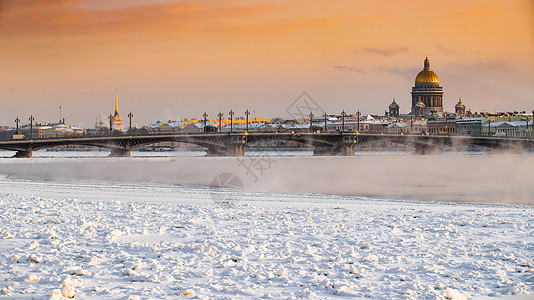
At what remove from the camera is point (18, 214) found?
8.90 meters

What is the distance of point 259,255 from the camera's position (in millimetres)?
6160

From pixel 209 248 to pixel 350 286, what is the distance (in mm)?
1823

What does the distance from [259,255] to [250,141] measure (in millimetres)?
53890

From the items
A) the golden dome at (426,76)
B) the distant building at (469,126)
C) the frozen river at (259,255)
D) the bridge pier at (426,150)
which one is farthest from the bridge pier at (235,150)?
the golden dome at (426,76)

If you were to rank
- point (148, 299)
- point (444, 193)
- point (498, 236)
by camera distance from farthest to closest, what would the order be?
point (444, 193), point (498, 236), point (148, 299)

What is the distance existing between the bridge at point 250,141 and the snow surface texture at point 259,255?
44.6 m

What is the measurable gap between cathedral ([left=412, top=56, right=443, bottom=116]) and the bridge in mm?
74555

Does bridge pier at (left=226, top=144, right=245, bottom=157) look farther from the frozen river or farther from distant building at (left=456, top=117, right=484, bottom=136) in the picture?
distant building at (left=456, top=117, right=484, bottom=136)

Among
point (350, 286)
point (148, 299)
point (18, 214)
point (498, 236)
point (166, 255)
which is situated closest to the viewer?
point (148, 299)

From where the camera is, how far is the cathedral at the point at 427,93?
147625 mm

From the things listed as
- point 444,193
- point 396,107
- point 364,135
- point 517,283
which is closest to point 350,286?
point 517,283

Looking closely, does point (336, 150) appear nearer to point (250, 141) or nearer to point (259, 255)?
point (250, 141)

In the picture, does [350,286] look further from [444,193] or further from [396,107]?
[396,107]

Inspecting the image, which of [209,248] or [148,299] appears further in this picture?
[209,248]
